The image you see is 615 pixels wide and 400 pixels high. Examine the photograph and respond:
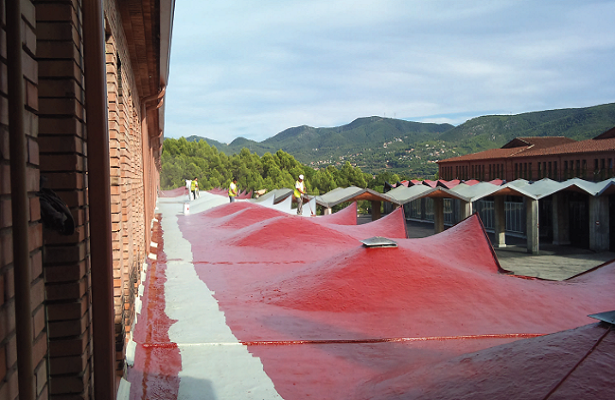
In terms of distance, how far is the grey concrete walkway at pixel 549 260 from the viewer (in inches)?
798

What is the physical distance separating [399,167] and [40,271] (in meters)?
138

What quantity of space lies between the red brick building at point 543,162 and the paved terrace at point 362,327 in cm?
3312

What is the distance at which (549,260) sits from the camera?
23.5 m

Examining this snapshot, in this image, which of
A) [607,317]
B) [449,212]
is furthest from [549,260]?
[607,317]

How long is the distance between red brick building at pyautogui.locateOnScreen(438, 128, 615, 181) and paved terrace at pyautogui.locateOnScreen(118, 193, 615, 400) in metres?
33.1

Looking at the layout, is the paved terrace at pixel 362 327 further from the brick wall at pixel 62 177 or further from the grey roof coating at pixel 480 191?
the grey roof coating at pixel 480 191

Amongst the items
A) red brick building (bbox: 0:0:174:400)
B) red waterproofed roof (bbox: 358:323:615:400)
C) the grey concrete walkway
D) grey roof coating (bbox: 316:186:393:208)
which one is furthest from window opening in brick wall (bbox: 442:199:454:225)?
red brick building (bbox: 0:0:174:400)

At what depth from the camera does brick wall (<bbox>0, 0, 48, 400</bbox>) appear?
143 centimetres

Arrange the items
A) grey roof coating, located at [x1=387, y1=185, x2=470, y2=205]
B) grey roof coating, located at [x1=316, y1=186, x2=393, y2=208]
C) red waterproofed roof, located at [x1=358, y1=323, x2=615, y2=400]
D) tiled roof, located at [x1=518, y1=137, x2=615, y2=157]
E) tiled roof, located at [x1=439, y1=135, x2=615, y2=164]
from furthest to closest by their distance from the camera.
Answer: tiled roof, located at [x1=439, y1=135, x2=615, y2=164] < tiled roof, located at [x1=518, y1=137, x2=615, y2=157] < grey roof coating, located at [x1=316, y1=186, x2=393, y2=208] < grey roof coating, located at [x1=387, y1=185, x2=470, y2=205] < red waterproofed roof, located at [x1=358, y1=323, x2=615, y2=400]

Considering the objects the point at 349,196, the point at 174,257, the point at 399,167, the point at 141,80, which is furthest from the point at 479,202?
the point at 399,167

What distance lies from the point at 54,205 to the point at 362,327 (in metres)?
5.38

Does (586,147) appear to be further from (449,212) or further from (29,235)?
(29,235)

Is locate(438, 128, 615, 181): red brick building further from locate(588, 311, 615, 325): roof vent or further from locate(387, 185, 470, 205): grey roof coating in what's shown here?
locate(588, 311, 615, 325): roof vent

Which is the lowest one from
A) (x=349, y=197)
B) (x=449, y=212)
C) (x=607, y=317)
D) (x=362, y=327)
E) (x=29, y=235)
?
(x=449, y=212)
